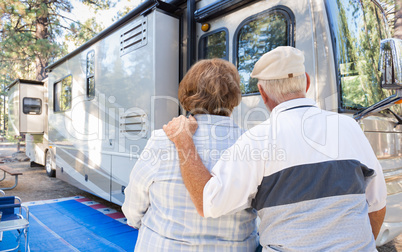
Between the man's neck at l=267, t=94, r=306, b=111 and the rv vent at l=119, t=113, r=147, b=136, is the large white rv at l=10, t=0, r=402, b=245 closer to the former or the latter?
the rv vent at l=119, t=113, r=147, b=136

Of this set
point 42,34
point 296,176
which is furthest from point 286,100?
point 42,34

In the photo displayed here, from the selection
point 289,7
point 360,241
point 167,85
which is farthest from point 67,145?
point 360,241

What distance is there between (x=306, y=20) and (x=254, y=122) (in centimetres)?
89

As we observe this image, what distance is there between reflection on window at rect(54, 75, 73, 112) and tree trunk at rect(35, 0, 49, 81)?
7.26 meters

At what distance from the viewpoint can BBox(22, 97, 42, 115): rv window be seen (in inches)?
333

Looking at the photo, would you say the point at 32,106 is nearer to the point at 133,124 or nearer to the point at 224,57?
the point at 133,124

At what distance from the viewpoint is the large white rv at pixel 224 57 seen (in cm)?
216

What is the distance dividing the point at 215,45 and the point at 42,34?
12.9 meters

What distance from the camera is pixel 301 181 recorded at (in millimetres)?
1015

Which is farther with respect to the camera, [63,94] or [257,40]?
[63,94]

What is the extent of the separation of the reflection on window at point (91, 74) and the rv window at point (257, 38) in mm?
2747

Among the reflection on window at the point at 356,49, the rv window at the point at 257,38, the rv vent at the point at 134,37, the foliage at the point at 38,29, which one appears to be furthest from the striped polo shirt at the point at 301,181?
the foliage at the point at 38,29

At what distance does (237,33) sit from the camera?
274 centimetres

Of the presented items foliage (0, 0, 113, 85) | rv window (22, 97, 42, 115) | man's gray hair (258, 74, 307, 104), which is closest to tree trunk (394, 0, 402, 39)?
man's gray hair (258, 74, 307, 104)
